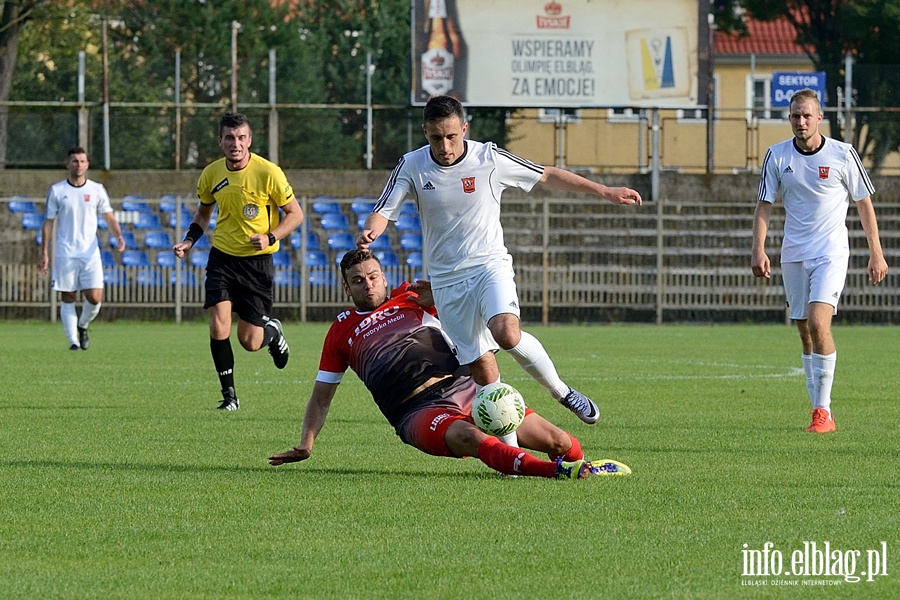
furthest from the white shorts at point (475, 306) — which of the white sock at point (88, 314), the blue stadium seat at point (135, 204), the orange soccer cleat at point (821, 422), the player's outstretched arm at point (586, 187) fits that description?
the blue stadium seat at point (135, 204)

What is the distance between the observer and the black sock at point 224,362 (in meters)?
11.4

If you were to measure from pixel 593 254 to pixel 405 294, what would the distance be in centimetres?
2190

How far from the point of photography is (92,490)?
699 cm

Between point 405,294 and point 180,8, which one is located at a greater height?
point 180,8

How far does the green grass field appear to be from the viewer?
16.2 ft

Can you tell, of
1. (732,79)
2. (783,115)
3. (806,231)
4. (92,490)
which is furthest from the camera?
(732,79)

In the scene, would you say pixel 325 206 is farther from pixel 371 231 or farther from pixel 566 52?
pixel 371 231

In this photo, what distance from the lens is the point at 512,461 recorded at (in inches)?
279

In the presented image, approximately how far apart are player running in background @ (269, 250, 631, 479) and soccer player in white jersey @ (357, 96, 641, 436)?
0.47ft

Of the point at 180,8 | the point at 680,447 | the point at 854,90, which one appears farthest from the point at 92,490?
the point at 180,8

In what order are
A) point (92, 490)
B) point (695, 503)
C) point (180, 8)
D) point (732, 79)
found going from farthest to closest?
point (732, 79) → point (180, 8) → point (92, 490) → point (695, 503)

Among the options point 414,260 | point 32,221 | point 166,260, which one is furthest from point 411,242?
point 32,221

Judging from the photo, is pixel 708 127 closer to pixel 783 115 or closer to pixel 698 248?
pixel 698 248

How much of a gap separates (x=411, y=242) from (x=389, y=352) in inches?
859
